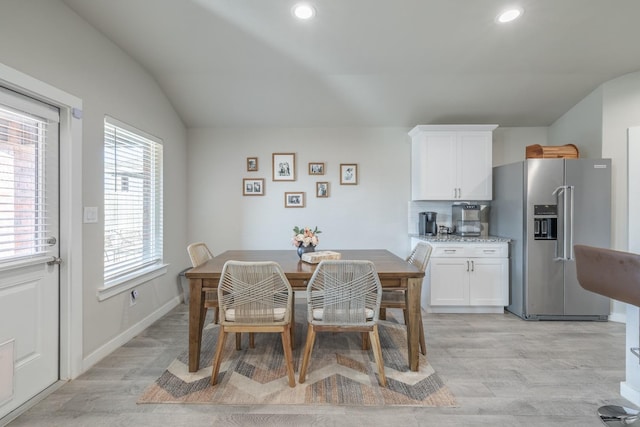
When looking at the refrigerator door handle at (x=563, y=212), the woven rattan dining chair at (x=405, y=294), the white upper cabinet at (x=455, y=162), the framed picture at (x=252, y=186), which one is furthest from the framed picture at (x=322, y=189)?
the refrigerator door handle at (x=563, y=212)

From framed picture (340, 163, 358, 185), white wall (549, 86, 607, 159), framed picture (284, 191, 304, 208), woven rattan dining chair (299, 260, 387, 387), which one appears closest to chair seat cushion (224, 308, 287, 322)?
woven rattan dining chair (299, 260, 387, 387)

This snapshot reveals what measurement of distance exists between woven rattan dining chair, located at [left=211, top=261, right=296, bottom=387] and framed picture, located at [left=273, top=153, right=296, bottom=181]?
2.32 m

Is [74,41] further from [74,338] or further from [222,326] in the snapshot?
[222,326]

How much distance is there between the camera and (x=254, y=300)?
2027mm

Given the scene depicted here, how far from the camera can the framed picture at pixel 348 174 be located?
4184 mm

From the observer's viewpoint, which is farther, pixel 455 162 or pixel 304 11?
pixel 455 162

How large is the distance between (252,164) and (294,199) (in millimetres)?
753

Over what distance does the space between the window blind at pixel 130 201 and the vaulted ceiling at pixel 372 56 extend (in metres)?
0.80

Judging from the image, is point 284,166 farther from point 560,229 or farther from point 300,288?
point 560,229

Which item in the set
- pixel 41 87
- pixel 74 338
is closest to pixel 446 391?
pixel 74 338

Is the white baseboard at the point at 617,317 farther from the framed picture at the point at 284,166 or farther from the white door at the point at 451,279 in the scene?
the framed picture at the point at 284,166

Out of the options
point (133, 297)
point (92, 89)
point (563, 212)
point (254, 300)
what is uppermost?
point (92, 89)

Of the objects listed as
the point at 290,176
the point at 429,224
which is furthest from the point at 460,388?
the point at 290,176

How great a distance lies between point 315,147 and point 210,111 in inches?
56.2
